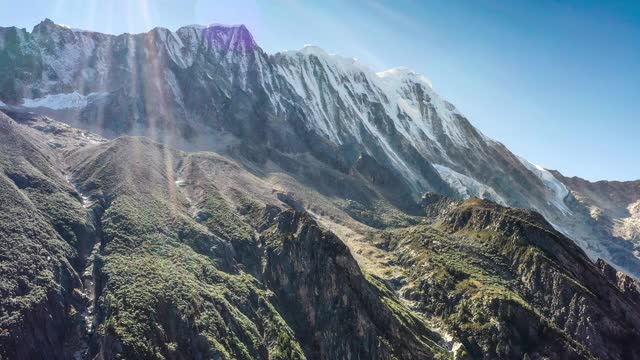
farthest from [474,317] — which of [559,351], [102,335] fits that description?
[102,335]

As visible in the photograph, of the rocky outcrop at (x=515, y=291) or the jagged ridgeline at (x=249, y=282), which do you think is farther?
the rocky outcrop at (x=515, y=291)

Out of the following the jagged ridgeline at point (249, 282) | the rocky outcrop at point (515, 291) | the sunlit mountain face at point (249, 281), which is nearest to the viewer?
the jagged ridgeline at point (249, 282)

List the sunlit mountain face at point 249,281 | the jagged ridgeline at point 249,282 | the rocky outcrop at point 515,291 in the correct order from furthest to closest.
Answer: the rocky outcrop at point 515,291, the sunlit mountain face at point 249,281, the jagged ridgeline at point 249,282

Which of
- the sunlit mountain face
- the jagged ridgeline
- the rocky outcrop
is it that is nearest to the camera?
the jagged ridgeline

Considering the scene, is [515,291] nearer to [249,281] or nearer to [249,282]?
[249,281]

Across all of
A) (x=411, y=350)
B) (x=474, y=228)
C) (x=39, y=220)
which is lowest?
(x=411, y=350)

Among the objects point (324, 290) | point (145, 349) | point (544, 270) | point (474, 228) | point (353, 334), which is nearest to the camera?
point (145, 349)

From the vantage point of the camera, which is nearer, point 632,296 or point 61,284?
point 61,284

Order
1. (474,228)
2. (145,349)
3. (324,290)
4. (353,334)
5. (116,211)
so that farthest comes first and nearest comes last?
1. (474,228)
2. (116,211)
3. (324,290)
4. (353,334)
5. (145,349)

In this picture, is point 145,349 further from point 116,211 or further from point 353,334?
point 116,211
